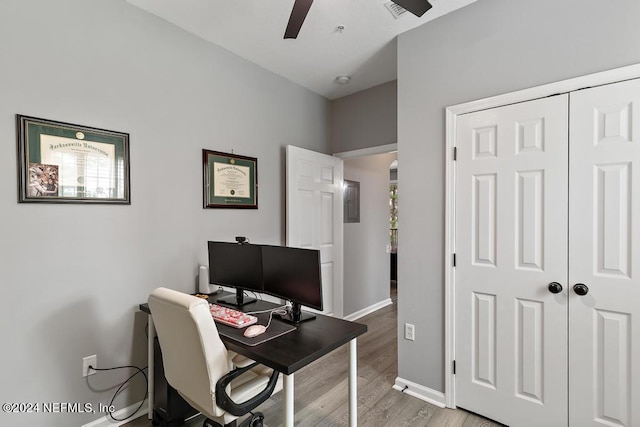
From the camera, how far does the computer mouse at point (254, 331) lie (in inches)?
60.2

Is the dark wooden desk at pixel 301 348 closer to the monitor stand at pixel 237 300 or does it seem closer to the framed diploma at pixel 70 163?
the monitor stand at pixel 237 300

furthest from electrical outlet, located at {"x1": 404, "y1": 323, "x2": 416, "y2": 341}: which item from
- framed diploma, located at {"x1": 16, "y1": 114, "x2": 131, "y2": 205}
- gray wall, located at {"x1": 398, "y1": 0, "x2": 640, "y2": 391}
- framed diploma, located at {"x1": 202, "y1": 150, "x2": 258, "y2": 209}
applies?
framed diploma, located at {"x1": 16, "y1": 114, "x2": 131, "y2": 205}

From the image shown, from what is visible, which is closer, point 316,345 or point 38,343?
point 316,345

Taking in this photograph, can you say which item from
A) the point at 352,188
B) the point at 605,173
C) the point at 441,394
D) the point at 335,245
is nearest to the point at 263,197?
the point at 335,245

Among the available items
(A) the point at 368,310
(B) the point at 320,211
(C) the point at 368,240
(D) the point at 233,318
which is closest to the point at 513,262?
(D) the point at 233,318

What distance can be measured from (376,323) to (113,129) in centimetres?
346

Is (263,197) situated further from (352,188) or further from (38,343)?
(38,343)

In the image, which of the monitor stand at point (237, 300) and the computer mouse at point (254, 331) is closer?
the computer mouse at point (254, 331)

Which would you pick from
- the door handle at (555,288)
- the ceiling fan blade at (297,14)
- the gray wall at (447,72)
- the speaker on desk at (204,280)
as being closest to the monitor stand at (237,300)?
the speaker on desk at (204,280)

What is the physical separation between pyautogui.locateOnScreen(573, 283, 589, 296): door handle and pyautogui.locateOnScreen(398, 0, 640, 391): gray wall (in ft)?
2.49

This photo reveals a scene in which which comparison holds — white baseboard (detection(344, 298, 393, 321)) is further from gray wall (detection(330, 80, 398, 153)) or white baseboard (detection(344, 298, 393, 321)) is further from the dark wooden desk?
the dark wooden desk

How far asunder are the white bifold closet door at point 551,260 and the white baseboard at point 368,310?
6.44 ft

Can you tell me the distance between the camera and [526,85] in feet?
6.20

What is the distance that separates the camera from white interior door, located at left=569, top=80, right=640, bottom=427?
5.18 ft
